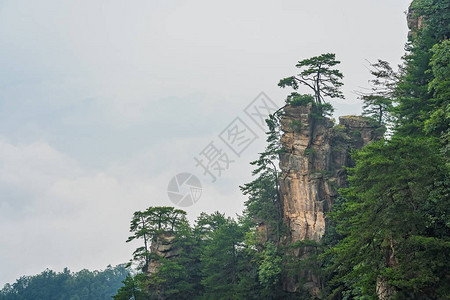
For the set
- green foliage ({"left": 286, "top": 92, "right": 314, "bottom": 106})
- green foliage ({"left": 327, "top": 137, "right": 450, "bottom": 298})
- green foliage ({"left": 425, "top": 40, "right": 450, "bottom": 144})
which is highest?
green foliage ({"left": 286, "top": 92, "right": 314, "bottom": 106})

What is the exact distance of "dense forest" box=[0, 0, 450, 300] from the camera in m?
10.6

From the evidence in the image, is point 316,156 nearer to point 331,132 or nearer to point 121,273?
point 331,132

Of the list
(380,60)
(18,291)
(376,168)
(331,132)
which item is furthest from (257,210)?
(18,291)

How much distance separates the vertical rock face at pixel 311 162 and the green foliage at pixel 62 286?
60.7 metres

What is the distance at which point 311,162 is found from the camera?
83.8 feet

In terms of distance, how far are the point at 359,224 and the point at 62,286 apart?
76.2m

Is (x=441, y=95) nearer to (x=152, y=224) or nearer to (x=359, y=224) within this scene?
(x=359, y=224)

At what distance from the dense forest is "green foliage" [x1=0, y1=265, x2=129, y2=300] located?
51.4 metres

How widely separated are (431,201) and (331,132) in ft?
50.8

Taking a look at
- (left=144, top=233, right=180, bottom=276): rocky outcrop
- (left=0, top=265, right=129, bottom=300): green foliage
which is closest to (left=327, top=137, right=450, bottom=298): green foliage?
(left=144, top=233, right=180, bottom=276): rocky outcrop

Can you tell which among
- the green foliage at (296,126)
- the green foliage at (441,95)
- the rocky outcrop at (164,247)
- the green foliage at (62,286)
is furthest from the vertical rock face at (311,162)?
the green foliage at (62,286)

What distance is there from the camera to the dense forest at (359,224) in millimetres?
10648

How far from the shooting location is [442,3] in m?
17.6

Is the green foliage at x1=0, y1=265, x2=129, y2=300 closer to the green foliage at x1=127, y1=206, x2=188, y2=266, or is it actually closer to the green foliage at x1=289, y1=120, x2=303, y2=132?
the green foliage at x1=127, y1=206, x2=188, y2=266
